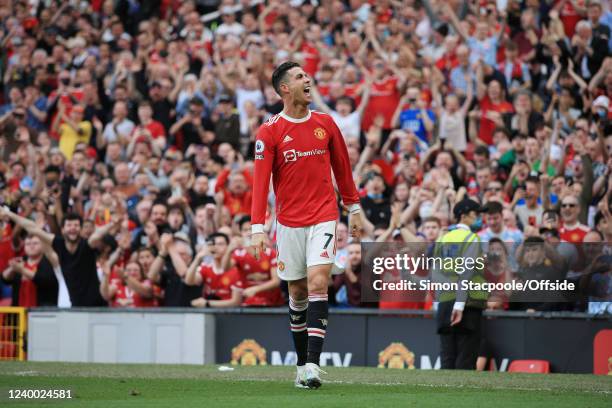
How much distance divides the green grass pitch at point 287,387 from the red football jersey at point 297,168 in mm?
1448

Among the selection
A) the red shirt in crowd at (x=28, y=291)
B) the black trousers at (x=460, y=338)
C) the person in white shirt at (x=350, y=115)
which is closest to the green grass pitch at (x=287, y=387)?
the black trousers at (x=460, y=338)

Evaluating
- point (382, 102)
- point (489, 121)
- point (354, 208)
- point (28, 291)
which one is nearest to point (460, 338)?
point (354, 208)

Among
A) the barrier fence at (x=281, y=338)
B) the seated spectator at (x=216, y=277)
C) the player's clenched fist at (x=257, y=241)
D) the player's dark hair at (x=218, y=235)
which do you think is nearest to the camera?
the player's clenched fist at (x=257, y=241)

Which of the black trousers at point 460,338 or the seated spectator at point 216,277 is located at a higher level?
the seated spectator at point 216,277

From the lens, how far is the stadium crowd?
15.6 m

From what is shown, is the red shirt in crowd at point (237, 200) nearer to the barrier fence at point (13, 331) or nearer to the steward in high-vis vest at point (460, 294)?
the barrier fence at point (13, 331)

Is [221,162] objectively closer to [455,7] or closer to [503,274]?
[455,7]

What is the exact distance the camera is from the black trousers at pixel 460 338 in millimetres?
12617

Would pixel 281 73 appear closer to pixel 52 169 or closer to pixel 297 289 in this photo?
pixel 297 289

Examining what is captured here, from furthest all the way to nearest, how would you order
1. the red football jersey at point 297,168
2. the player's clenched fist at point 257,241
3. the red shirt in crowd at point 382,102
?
the red shirt in crowd at point 382,102, the red football jersey at point 297,168, the player's clenched fist at point 257,241

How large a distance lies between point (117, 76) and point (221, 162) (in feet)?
15.5

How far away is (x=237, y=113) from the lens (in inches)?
822

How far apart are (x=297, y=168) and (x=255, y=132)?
1045 cm

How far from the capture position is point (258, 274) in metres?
15.5
